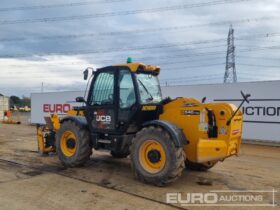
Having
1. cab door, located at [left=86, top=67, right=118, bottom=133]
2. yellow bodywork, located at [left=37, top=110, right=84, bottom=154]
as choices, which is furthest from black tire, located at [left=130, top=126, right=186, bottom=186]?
yellow bodywork, located at [left=37, top=110, right=84, bottom=154]

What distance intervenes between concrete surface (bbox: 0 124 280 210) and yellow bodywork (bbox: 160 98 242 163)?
668 mm

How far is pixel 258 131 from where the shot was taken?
15.7 m

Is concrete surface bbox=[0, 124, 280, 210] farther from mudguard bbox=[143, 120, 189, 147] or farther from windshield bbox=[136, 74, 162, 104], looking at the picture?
windshield bbox=[136, 74, 162, 104]

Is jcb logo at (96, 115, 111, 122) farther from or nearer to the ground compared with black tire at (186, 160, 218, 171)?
farther from the ground

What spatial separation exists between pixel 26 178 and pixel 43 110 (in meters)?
17.6

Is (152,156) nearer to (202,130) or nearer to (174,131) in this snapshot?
(174,131)

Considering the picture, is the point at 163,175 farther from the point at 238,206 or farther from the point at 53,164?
the point at 53,164

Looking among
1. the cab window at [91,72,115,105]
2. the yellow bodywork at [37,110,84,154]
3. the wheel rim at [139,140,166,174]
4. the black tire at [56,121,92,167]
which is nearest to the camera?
the wheel rim at [139,140,166,174]

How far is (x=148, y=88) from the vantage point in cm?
844

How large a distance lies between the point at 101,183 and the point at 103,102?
Result: 1.95 meters

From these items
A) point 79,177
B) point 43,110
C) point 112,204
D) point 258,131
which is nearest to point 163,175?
point 112,204

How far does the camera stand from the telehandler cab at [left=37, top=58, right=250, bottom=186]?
282 inches

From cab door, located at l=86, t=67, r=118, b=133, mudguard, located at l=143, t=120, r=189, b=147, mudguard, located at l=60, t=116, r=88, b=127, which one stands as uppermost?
cab door, located at l=86, t=67, r=118, b=133

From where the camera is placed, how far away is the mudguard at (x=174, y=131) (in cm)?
703
